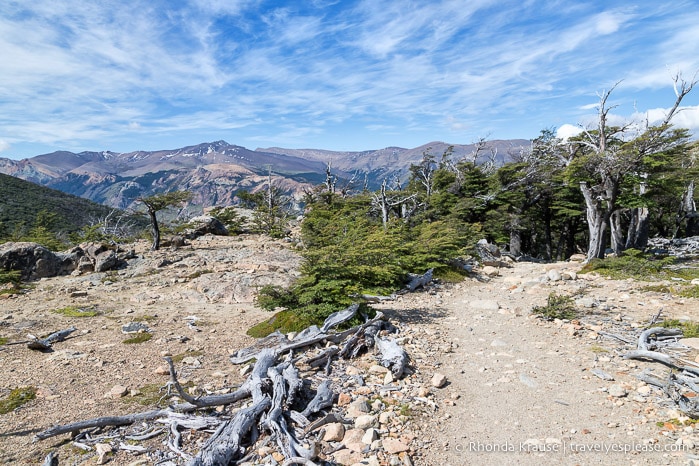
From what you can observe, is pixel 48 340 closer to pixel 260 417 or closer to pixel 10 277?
pixel 260 417

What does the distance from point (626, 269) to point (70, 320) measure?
20626 mm

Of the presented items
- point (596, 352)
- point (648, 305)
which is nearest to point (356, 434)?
point (596, 352)

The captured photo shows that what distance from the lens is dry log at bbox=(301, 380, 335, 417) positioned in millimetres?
5426

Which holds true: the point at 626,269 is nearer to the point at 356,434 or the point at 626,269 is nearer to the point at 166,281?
the point at 356,434

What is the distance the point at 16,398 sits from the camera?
6.28 m

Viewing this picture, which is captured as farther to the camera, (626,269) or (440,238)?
(440,238)

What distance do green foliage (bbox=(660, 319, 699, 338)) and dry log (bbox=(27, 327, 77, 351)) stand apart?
14.9 meters

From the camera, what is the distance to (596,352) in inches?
294

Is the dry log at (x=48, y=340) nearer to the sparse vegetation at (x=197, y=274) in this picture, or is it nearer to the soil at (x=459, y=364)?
the soil at (x=459, y=364)

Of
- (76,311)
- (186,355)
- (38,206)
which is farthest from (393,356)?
(38,206)

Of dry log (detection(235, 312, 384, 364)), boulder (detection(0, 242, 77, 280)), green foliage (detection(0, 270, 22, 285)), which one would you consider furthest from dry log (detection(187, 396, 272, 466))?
boulder (detection(0, 242, 77, 280))

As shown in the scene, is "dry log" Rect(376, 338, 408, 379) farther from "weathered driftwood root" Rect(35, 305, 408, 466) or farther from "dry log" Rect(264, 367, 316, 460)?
"dry log" Rect(264, 367, 316, 460)

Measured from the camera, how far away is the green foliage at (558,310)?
962cm

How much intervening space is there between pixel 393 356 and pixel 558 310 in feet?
18.2
